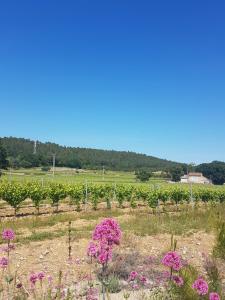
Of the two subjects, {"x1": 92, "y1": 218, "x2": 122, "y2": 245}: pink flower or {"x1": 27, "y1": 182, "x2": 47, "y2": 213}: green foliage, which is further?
{"x1": 27, "y1": 182, "x2": 47, "y2": 213}: green foliage

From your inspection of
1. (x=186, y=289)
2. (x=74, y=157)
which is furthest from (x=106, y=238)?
(x=74, y=157)

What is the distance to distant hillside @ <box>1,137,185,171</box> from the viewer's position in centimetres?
10462

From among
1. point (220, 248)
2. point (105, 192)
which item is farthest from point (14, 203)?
point (220, 248)

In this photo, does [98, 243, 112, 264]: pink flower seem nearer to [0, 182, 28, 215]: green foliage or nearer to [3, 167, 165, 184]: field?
[0, 182, 28, 215]: green foliage

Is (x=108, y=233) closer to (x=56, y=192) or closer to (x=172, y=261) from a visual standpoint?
(x=172, y=261)

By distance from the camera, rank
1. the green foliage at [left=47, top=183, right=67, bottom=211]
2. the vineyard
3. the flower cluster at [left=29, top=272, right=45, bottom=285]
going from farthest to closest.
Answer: the green foliage at [left=47, top=183, right=67, bottom=211], the vineyard, the flower cluster at [left=29, top=272, right=45, bottom=285]

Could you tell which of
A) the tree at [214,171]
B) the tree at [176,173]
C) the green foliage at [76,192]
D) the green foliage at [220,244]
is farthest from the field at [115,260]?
the tree at [214,171]

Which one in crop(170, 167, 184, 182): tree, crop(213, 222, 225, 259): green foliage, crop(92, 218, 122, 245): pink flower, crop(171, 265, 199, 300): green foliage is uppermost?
crop(170, 167, 184, 182): tree

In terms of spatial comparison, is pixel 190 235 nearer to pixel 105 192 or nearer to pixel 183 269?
pixel 183 269

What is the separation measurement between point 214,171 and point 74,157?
39697 mm

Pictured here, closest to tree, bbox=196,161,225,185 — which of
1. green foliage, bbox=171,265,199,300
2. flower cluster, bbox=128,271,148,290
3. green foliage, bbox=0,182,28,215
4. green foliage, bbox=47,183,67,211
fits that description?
green foliage, bbox=47,183,67,211

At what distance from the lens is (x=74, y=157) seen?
124375 millimetres

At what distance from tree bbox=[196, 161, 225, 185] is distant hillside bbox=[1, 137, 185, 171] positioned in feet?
41.0

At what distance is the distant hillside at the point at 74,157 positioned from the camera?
10462cm
